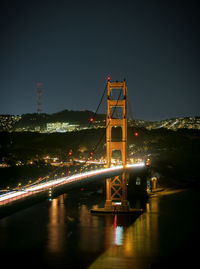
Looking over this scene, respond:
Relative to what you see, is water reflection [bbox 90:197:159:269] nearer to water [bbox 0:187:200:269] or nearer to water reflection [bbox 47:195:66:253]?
water [bbox 0:187:200:269]

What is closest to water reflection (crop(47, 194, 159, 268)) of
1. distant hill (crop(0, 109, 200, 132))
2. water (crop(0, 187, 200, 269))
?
water (crop(0, 187, 200, 269))

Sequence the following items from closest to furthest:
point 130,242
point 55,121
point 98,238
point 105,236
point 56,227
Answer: point 130,242, point 98,238, point 105,236, point 56,227, point 55,121

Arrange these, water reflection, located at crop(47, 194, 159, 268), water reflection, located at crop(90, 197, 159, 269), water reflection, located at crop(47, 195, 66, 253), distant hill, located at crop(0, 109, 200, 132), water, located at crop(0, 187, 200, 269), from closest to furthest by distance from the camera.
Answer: water reflection, located at crop(90, 197, 159, 269)
water, located at crop(0, 187, 200, 269)
water reflection, located at crop(47, 194, 159, 268)
water reflection, located at crop(47, 195, 66, 253)
distant hill, located at crop(0, 109, 200, 132)

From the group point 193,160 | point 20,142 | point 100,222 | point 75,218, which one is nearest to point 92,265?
point 100,222

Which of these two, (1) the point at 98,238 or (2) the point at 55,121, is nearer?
(1) the point at 98,238

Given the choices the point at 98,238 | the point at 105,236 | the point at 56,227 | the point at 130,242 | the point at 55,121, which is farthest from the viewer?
the point at 55,121

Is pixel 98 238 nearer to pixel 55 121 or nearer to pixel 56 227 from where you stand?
pixel 56 227

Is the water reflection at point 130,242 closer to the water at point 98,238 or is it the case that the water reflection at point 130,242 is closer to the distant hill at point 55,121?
the water at point 98,238

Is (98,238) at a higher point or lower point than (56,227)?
lower

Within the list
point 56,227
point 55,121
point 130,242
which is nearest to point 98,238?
point 130,242

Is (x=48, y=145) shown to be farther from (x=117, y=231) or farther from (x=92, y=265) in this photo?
(x=92, y=265)
